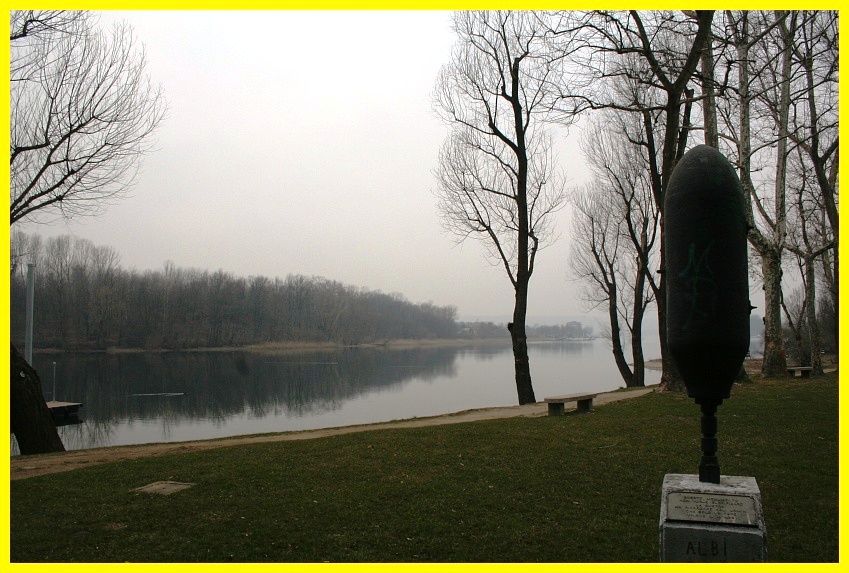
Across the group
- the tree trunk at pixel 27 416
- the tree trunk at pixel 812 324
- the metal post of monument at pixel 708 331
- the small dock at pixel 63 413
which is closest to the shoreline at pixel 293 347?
the small dock at pixel 63 413

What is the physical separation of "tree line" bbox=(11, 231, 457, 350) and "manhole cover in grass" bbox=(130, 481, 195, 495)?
1908 inches

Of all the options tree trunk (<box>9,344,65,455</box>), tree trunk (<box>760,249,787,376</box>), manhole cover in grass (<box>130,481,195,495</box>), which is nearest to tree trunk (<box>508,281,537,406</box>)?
tree trunk (<box>760,249,787,376</box>)

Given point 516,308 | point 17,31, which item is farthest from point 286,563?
point 516,308

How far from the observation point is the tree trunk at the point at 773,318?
19.4 m

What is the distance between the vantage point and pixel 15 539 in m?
5.61

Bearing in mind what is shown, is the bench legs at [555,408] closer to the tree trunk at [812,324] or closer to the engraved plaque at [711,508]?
the engraved plaque at [711,508]

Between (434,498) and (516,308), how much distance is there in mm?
12607

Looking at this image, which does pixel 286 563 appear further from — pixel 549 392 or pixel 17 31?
pixel 549 392

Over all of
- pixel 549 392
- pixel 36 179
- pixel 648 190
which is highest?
pixel 648 190

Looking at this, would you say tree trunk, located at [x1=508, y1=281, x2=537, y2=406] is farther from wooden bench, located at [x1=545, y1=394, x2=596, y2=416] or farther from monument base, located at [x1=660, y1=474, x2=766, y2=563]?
monument base, located at [x1=660, y1=474, x2=766, y2=563]

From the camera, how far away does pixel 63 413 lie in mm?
23047

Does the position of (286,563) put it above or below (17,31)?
below

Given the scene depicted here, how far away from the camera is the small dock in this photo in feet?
74.4

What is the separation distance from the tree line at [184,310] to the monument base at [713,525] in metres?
→ 53.8
